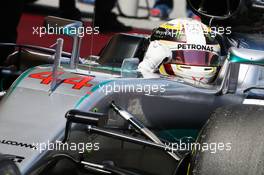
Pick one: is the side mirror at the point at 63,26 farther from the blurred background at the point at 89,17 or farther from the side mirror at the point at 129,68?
the blurred background at the point at 89,17

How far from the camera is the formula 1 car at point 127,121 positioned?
9.79 feet

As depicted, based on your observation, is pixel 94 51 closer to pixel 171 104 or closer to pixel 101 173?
pixel 171 104

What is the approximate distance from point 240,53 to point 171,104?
54cm

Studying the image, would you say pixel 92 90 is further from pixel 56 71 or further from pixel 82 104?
pixel 56 71

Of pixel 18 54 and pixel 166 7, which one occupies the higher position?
pixel 18 54

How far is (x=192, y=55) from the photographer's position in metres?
4.15

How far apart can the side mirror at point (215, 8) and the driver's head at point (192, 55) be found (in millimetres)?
456

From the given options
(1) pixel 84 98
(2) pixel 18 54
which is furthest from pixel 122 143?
(2) pixel 18 54

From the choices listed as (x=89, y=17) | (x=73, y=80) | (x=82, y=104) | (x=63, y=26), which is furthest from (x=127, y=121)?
(x=89, y=17)

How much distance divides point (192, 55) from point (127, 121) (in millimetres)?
818

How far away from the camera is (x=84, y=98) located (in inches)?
137

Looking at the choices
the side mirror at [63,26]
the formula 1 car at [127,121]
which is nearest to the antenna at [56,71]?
the formula 1 car at [127,121]

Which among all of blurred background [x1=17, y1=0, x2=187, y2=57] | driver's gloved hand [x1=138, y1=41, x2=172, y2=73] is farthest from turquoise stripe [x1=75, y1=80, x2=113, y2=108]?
blurred background [x1=17, y1=0, x2=187, y2=57]

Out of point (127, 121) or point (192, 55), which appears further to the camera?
point (192, 55)
